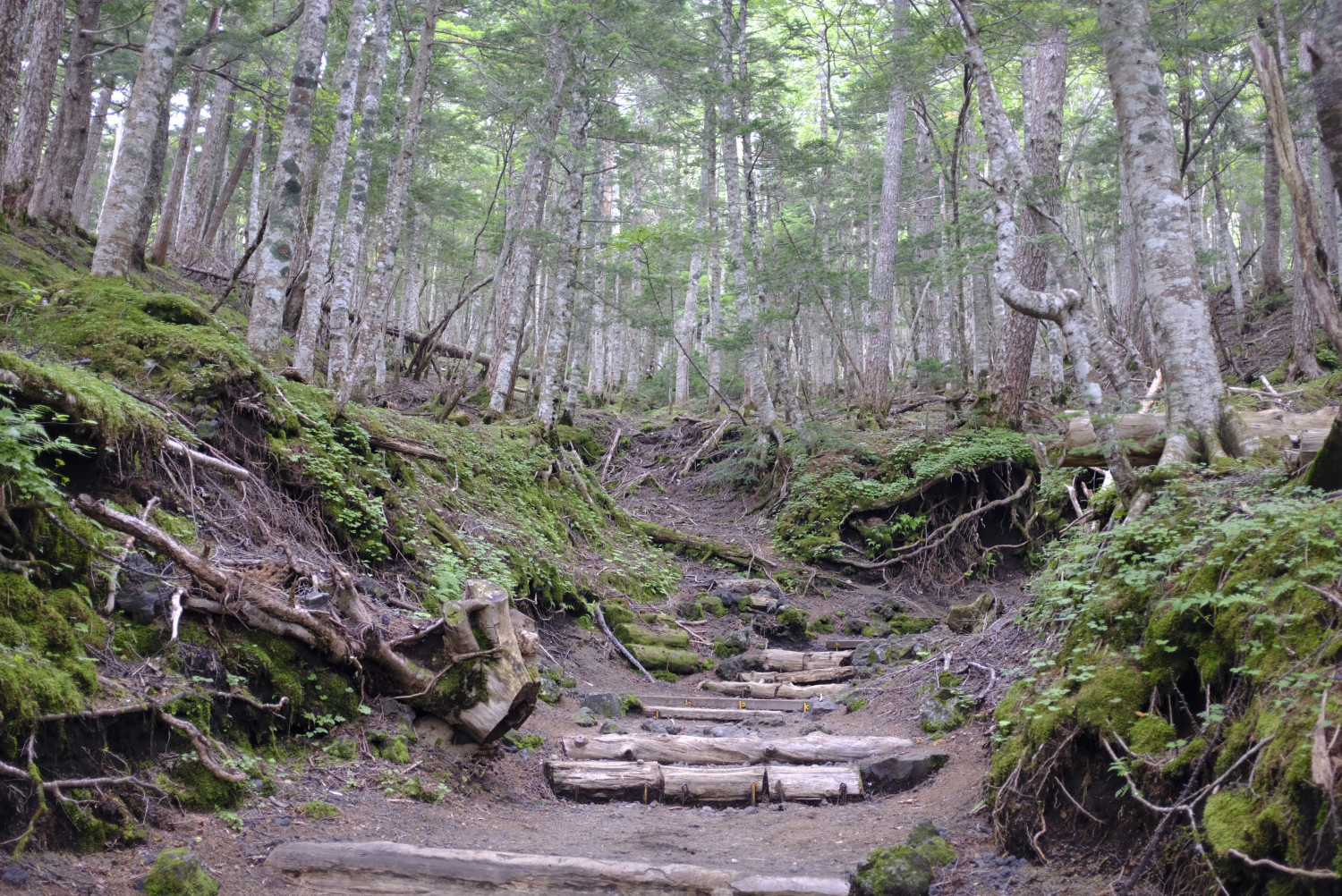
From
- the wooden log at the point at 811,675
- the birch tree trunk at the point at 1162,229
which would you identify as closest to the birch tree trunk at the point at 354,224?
the wooden log at the point at 811,675

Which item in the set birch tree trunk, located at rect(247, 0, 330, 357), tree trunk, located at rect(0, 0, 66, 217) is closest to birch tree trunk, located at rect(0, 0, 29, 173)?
birch tree trunk, located at rect(247, 0, 330, 357)

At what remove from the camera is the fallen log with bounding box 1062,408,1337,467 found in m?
5.28

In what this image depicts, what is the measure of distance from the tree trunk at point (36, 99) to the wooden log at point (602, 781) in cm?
1283

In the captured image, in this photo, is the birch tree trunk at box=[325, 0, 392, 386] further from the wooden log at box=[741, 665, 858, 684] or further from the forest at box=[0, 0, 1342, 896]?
the wooden log at box=[741, 665, 858, 684]

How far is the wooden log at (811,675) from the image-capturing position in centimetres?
873

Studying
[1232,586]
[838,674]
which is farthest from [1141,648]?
[838,674]

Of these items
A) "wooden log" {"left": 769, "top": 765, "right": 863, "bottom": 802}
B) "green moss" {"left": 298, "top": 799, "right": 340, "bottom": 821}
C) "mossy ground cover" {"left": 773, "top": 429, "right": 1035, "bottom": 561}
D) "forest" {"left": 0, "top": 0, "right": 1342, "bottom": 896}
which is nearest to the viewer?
"forest" {"left": 0, "top": 0, "right": 1342, "bottom": 896}

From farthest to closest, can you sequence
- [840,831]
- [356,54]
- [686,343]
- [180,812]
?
1. [686,343]
2. [356,54]
3. [840,831]
4. [180,812]

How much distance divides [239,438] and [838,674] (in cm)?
660

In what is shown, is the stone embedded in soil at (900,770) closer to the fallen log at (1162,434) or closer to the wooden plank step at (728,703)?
the wooden plank step at (728,703)

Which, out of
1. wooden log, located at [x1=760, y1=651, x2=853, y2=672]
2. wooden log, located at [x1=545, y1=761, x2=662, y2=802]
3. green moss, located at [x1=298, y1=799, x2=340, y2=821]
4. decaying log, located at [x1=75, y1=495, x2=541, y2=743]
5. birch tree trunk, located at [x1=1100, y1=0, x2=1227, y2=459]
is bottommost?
wooden log, located at [x1=545, y1=761, x2=662, y2=802]

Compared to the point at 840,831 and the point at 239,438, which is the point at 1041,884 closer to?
the point at 840,831

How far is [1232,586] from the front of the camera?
3.73m

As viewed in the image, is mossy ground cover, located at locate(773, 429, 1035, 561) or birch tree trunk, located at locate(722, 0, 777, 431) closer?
mossy ground cover, located at locate(773, 429, 1035, 561)
